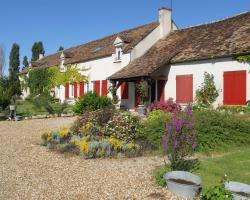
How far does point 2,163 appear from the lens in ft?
28.2

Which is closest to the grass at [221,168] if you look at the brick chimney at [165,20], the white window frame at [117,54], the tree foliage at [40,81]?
the white window frame at [117,54]

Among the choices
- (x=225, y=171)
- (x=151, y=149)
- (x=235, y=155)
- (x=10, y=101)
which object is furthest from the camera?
(x=10, y=101)

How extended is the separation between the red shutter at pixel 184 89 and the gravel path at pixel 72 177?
37.4ft

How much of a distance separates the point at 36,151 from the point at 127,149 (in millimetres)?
2535

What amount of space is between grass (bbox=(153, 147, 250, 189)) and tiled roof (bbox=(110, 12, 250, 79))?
29.0 feet

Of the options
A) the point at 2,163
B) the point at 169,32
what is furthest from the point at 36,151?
the point at 169,32

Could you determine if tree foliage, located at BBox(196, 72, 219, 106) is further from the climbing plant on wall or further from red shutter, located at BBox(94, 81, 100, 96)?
the climbing plant on wall

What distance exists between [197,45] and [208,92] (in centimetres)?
343

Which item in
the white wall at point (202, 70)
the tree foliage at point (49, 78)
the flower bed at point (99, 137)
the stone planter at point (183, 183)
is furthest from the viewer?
the tree foliage at point (49, 78)

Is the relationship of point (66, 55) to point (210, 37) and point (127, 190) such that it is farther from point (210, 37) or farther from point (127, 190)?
point (127, 190)

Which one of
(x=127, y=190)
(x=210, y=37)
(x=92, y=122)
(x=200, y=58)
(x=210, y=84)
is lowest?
(x=127, y=190)

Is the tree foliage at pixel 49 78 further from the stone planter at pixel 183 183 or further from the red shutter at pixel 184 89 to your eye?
the stone planter at pixel 183 183

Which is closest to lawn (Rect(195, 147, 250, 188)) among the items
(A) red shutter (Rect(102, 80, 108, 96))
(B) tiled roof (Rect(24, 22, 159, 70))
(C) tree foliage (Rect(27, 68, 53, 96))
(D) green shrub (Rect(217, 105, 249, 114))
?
(D) green shrub (Rect(217, 105, 249, 114))

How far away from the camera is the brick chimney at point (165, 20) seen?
85.4 ft
